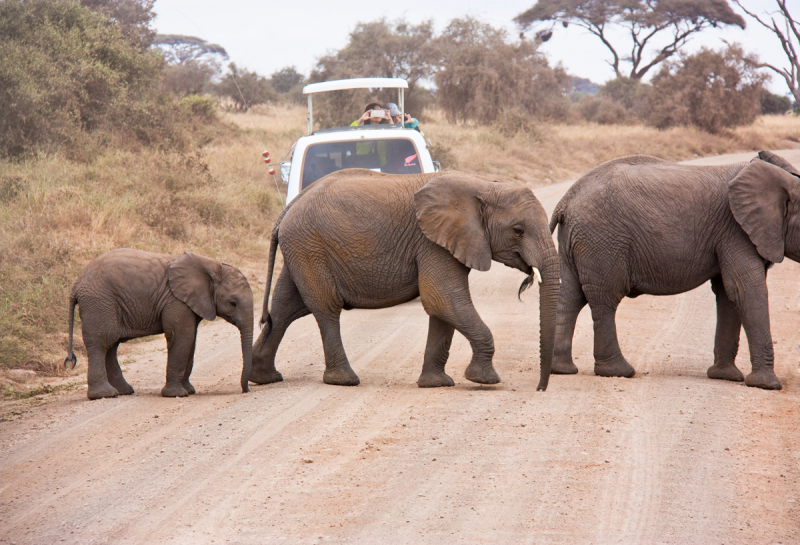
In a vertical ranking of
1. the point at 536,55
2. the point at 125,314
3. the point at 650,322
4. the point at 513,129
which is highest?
the point at 536,55

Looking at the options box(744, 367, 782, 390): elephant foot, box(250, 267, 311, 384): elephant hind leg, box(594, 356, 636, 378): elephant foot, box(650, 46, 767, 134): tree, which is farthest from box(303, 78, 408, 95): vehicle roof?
box(650, 46, 767, 134): tree

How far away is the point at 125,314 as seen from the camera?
634 centimetres

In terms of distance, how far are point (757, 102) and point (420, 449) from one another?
3201 cm

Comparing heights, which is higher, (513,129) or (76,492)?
(513,129)

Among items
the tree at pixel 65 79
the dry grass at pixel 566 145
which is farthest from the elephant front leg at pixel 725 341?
the dry grass at pixel 566 145

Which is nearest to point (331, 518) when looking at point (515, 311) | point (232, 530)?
point (232, 530)

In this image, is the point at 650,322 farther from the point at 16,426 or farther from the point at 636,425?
the point at 16,426

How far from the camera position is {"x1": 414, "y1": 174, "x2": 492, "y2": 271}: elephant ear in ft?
20.2

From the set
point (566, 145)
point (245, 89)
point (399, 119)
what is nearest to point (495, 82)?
point (566, 145)

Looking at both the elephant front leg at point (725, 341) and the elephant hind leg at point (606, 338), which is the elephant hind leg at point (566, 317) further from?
the elephant front leg at point (725, 341)

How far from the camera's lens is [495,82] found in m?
31.8

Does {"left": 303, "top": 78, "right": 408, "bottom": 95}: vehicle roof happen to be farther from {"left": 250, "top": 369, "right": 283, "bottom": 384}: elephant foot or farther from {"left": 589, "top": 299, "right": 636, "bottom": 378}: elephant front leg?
{"left": 589, "top": 299, "right": 636, "bottom": 378}: elephant front leg

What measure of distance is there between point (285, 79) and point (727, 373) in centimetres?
4985

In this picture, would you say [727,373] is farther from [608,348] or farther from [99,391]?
[99,391]
